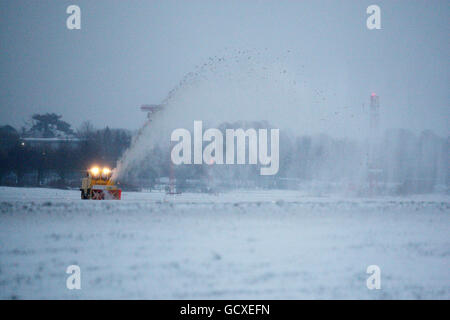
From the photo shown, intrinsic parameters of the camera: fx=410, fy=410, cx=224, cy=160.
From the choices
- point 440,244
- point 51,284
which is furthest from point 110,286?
point 440,244

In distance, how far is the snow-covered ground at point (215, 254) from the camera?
10.7 m

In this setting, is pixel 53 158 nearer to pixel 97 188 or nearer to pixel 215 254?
pixel 97 188

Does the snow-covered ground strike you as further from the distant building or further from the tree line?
the distant building

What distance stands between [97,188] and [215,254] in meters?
19.4

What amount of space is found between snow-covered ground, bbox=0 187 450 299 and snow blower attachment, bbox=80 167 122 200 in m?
8.33

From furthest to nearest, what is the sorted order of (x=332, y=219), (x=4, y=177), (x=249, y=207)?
1. (x=4, y=177)
2. (x=249, y=207)
3. (x=332, y=219)

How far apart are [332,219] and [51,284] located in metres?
15.3

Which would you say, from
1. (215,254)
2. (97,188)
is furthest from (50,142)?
(215,254)

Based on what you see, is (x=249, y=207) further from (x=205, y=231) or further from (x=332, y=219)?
(x=205, y=231)

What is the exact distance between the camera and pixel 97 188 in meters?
30.5

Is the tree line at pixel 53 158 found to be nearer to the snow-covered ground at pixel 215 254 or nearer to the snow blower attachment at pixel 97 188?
the snow blower attachment at pixel 97 188

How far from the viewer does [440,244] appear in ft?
54.2

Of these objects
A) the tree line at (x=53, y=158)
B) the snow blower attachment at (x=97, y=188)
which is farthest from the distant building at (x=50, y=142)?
the snow blower attachment at (x=97, y=188)
